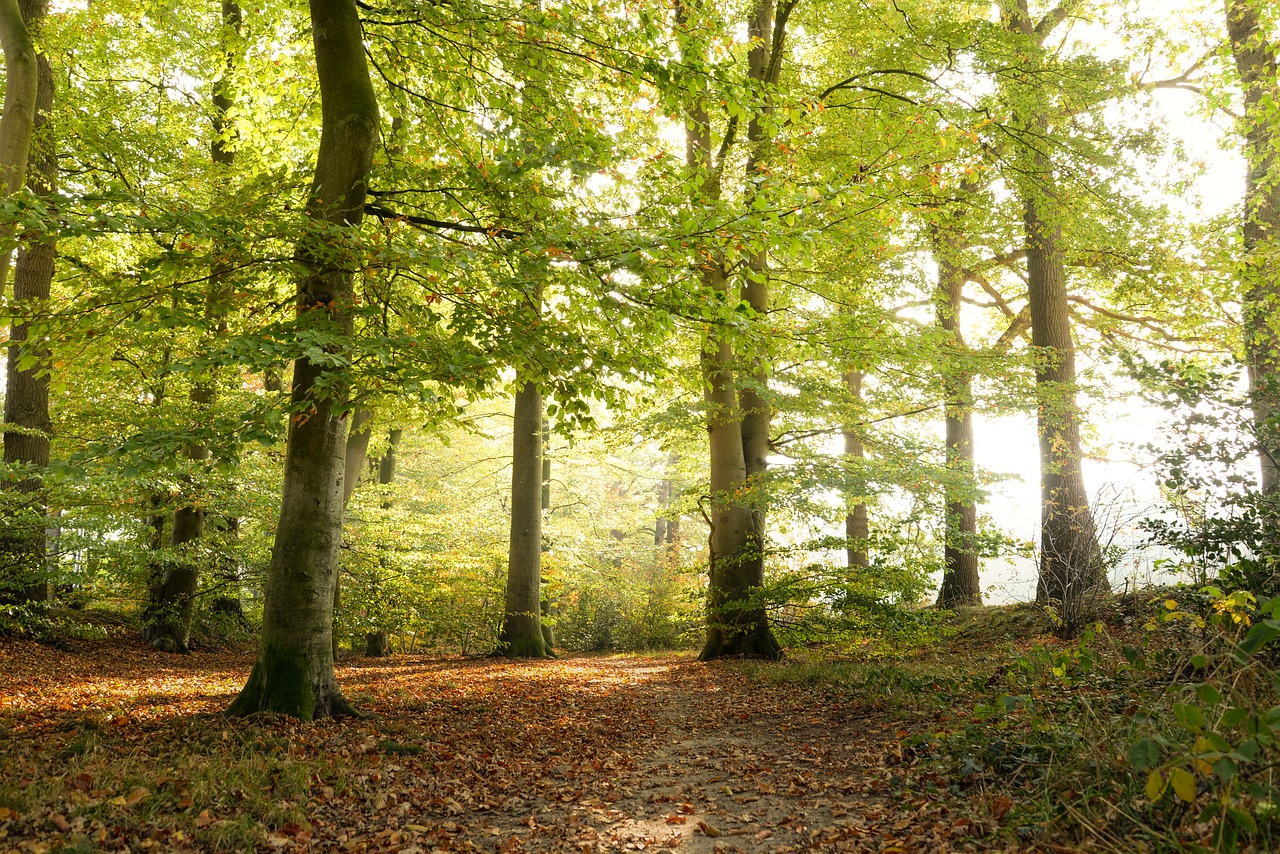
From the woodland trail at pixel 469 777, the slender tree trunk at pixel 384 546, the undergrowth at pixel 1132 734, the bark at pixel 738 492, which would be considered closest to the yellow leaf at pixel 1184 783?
the undergrowth at pixel 1132 734

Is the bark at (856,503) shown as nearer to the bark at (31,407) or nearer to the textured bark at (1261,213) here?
the textured bark at (1261,213)

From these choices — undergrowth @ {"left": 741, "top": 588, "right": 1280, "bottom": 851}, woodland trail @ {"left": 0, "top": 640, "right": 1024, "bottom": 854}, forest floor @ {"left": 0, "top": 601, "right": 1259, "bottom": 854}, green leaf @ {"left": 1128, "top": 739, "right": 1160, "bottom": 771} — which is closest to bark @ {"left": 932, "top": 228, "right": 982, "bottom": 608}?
forest floor @ {"left": 0, "top": 601, "right": 1259, "bottom": 854}

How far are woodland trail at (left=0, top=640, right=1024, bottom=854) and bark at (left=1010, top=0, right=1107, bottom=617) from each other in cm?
372

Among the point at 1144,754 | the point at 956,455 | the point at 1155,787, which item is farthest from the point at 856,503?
the point at 1155,787

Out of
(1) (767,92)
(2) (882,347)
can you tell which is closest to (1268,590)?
(2) (882,347)

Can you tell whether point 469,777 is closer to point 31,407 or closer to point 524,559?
point 524,559

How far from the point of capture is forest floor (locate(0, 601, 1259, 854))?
3.57 metres

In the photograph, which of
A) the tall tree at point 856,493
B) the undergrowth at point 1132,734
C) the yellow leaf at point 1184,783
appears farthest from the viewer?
the tall tree at point 856,493

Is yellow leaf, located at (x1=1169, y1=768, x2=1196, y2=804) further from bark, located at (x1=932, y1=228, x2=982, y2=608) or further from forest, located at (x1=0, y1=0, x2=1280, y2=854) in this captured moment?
bark, located at (x1=932, y1=228, x2=982, y2=608)

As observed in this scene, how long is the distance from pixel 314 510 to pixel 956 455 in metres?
10.6

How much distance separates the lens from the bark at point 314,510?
590cm

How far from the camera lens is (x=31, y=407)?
426 inches

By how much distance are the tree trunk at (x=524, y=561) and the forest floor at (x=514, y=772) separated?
4528mm

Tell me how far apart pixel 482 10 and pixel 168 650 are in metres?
12.1
